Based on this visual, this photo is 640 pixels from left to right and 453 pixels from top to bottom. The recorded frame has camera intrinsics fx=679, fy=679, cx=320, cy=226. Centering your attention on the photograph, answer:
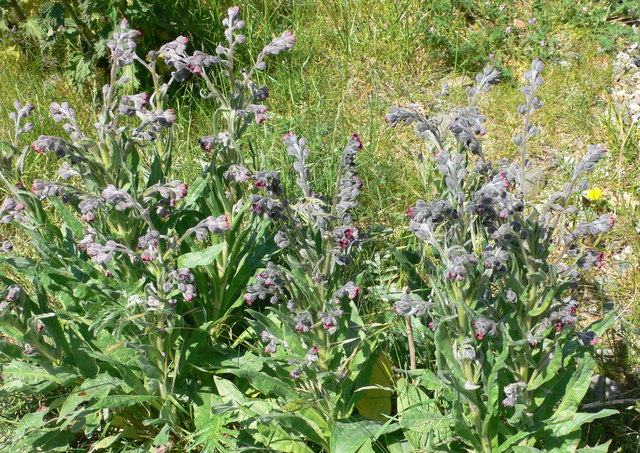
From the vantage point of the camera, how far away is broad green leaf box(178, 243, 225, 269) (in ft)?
→ 9.43

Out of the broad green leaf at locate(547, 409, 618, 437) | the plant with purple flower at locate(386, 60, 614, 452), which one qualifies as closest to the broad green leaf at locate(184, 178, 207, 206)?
the plant with purple flower at locate(386, 60, 614, 452)

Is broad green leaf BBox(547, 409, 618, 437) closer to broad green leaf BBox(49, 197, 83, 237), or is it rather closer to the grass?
the grass

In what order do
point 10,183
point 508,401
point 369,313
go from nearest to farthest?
point 508,401, point 10,183, point 369,313

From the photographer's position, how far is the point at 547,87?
4.98 meters

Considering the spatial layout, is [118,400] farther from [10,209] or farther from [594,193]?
[594,193]

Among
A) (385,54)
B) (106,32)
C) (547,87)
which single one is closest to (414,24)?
(385,54)

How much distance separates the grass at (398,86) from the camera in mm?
4309

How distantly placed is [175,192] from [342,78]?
8.95 ft

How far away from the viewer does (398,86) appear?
5.18 metres

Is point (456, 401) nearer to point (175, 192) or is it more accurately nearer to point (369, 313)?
point (369, 313)

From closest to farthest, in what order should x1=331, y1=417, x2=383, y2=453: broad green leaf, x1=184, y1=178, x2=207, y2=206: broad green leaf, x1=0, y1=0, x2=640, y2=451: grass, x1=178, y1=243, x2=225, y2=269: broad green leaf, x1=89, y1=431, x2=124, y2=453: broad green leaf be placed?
x1=331, y1=417, x2=383, y2=453: broad green leaf, x1=178, y1=243, x2=225, y2=269: broad green leaf, x1=89, y1=431, x2=124, y2=453: broad green leaf, x1=184, y1=178, x2=207, y2=206: broad green leaf, x1=0, y1=0, x2=640, y2=451: grass

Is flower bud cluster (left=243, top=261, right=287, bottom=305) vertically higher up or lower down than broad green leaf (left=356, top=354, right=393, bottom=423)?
higher up

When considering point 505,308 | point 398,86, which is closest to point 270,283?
point 505,308

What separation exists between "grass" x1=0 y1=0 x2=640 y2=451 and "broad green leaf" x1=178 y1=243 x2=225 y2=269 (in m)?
1.27
